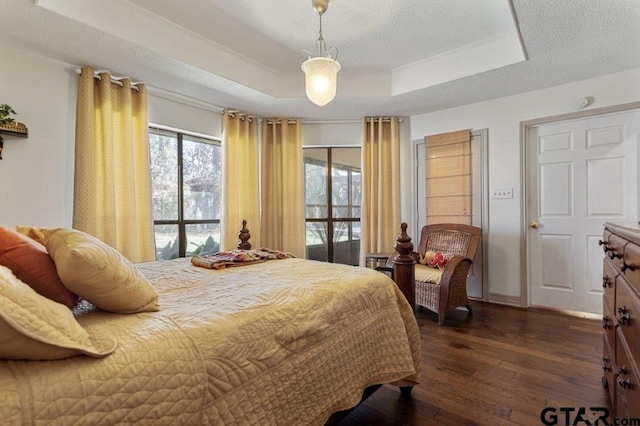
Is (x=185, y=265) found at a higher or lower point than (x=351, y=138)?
lower

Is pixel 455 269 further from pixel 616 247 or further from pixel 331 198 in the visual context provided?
pixel 331 198

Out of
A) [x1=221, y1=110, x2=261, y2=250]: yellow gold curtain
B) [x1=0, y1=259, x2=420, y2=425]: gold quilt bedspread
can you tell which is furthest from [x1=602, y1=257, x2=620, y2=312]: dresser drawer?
[x1=221, y1=110, x2=261, y2=250]: yellow gold curtain

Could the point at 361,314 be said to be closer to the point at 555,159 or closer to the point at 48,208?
the point at 48,208

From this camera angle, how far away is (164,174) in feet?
11.8

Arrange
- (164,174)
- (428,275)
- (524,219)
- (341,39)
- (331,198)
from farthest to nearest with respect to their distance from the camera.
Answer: (331,198), (164,174), (524,219), (428,275), (341,39)

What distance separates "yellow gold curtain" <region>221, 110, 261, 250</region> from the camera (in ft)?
12.9

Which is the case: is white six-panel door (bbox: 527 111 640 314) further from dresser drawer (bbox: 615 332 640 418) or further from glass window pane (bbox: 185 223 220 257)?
glass window pane (bbox: 185 223 220 257)

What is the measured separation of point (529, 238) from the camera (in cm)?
353

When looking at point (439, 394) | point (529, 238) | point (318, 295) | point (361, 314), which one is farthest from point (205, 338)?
point (529, 238)

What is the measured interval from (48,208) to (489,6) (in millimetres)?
3867

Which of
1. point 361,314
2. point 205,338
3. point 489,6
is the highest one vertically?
point 489,6

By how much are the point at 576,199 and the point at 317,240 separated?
307cm

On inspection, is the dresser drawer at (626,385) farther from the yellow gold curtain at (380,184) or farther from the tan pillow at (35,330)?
the yellow gold curtain at (380,184)

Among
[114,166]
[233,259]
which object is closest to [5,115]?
[114,166]
